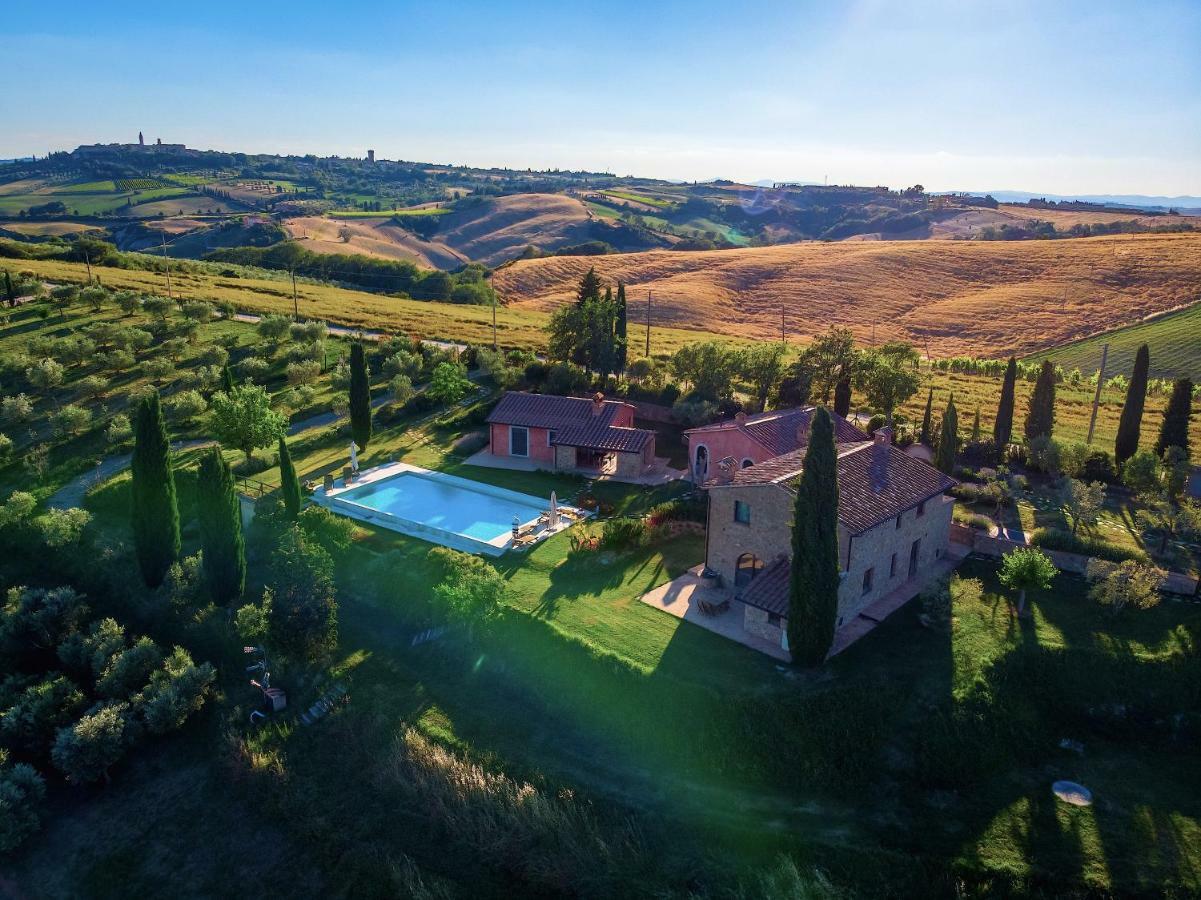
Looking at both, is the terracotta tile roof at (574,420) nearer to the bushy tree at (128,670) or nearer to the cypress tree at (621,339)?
the cypress tree at (621,339)

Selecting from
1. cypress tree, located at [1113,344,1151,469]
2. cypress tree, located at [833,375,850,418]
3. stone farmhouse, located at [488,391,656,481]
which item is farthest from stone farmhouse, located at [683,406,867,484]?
cypress tree, located at [1113,344,1151,469]

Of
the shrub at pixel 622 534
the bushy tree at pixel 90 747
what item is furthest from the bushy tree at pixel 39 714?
the shrub at pixel 622 534

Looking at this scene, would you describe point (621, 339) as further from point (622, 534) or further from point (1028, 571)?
point (1028, 571)

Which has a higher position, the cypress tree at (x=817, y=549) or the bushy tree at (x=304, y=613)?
the cypress tree at (x=817, y=549)

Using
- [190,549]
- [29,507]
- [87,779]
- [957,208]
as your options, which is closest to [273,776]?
[87,779]

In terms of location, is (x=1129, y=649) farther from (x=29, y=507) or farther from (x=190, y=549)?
(x=29, y=507)

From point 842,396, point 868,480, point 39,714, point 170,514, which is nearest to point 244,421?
point 170,514
